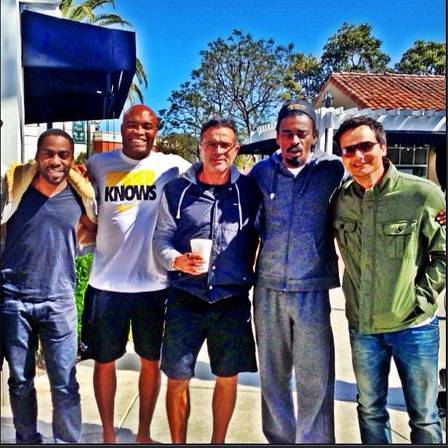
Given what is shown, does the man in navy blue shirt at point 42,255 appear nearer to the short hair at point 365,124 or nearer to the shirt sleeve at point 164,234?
the shirt sleeve at point 164,234

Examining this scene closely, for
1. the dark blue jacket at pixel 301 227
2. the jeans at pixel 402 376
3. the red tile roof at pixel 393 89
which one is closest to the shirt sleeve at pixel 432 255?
the jeans at pixel 402 376

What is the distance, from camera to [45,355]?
280 cm

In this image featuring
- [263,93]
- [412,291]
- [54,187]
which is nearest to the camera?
[412,291]

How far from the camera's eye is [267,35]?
2863 millimetres

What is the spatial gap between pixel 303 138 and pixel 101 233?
1.10 metres

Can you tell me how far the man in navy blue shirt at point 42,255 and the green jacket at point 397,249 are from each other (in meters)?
1.34

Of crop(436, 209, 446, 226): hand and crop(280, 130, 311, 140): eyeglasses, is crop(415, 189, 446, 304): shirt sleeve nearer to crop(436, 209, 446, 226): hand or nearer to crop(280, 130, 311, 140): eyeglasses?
crop(436, 209, 446, 226): hand

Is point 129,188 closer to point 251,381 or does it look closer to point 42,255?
point 42,255

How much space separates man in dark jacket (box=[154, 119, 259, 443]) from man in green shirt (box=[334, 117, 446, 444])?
49 centimetres

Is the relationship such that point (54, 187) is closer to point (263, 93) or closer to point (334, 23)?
point (263, 93)

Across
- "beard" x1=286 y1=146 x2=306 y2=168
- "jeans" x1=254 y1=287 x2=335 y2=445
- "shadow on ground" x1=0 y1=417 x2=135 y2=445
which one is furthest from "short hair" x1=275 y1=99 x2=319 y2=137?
"shadow on ground" x1=0 y1=417 x2=135 y2=445

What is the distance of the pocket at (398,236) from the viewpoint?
252 cm

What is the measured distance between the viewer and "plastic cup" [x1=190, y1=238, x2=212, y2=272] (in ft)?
8.50

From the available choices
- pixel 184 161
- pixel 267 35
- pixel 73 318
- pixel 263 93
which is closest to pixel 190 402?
pixel 73 318
